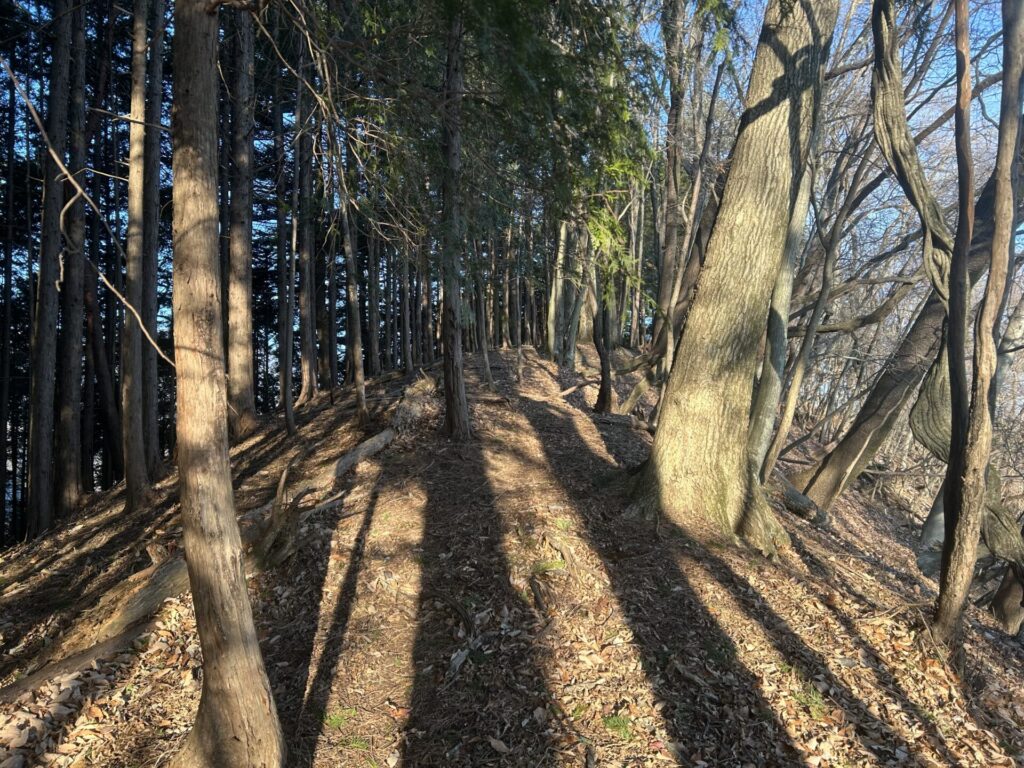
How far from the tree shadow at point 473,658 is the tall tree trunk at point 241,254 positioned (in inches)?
283

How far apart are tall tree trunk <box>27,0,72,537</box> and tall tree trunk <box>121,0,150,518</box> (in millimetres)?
2546

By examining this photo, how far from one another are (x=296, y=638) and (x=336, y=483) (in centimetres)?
313

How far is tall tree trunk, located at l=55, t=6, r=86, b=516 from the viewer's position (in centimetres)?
1143

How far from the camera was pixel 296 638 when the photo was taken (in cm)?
506

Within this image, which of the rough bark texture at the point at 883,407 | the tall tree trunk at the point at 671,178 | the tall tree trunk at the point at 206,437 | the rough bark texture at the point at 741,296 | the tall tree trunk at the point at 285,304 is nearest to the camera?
the tall tree trunk at the point at 206,437

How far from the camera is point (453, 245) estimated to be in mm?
7887

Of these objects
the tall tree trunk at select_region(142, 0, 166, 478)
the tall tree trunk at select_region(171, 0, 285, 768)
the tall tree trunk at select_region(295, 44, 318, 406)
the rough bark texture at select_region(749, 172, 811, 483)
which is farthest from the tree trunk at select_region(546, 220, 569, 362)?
the tall tree trunk at select_region(171, 0, 285, 768)

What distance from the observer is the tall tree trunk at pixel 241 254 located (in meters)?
11.2

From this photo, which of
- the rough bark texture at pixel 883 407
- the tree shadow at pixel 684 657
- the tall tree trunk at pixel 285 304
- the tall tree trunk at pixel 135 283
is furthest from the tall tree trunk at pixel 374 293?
the rough bark texture at pixel 883 407

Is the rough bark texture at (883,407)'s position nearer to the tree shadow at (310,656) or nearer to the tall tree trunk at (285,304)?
the tree shadow at (310,656)

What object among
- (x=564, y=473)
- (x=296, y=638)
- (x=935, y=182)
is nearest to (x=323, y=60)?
(x=296, y=638)

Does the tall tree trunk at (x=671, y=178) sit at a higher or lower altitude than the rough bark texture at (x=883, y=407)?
higher

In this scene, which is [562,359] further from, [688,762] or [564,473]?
[688,762]

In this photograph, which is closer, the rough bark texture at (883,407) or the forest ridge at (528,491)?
the forest ridge at (528,491)
